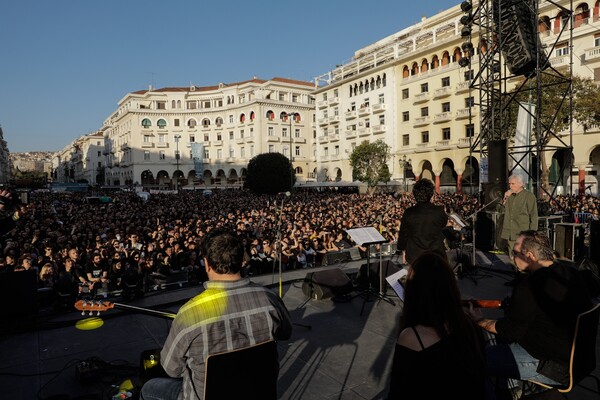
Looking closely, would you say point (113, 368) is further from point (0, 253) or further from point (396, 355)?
point (0, 253)

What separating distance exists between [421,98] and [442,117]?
3532 mm

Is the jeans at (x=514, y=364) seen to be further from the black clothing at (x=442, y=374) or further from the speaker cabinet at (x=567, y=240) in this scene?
the speaker cabinet at (x=567, y=240)

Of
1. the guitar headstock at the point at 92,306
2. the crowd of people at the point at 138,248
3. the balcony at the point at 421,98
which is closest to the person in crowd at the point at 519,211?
the crowd of people at the point at 138,248

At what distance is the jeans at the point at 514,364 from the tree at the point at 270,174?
41816 millimetres

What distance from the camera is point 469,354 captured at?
6.82 ft

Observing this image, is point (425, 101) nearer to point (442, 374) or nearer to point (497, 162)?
point (497, 162)

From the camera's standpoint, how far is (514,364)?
10.4 feet

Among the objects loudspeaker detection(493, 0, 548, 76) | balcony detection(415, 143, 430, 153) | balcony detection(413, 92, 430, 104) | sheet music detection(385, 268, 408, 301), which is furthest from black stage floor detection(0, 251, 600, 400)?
balcony detection(413, 92, 430, 104)

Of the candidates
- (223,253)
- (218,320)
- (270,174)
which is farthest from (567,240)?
(270,174)

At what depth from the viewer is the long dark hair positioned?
6.88ft

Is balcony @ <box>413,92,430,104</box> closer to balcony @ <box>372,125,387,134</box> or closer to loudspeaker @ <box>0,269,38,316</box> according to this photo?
balcony @ <box>372,125,387,134</box>

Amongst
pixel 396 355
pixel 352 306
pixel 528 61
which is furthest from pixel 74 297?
pixel 528 61

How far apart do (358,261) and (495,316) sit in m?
4.87

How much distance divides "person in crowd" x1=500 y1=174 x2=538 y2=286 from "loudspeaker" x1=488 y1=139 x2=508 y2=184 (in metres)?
4.07
